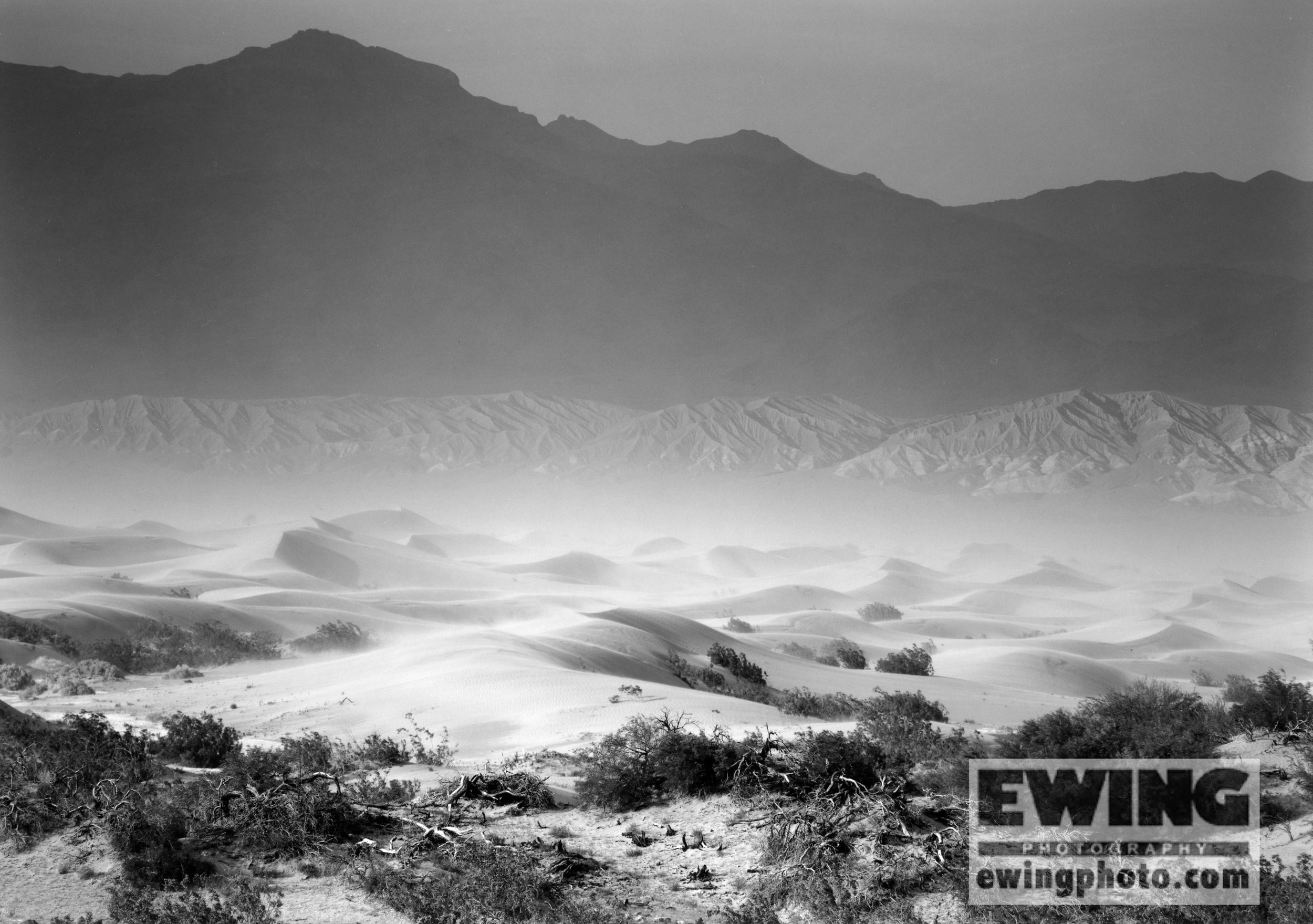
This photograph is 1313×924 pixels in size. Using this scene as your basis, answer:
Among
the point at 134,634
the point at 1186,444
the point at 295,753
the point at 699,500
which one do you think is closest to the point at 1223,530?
the point at 1186,444

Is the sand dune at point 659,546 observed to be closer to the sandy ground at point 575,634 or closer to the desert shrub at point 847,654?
the sandy ground at point 575,634

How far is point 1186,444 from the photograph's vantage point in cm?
11800

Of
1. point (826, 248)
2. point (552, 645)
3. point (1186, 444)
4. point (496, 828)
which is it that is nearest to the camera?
point (496, 828)

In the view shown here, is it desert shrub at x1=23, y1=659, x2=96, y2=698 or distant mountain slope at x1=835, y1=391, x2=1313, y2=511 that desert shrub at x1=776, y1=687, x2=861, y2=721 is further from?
distant mountain slope at x1=835, y1=391, x2=1313, y2=511

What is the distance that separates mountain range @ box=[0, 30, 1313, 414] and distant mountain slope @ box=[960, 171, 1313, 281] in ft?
1.90

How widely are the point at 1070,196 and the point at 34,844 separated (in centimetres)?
21345

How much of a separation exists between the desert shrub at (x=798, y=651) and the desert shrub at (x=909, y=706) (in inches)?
542

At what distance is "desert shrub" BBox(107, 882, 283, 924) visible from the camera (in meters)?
7.21

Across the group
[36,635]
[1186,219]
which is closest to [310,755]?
[36,635]

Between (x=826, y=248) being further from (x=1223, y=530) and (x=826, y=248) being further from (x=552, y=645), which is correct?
(x=552, y=645)

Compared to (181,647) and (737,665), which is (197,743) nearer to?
(737,665)

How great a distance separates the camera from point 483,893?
7.60 m

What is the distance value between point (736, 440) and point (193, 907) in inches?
4884

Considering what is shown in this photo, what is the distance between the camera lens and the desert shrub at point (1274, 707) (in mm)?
11789
